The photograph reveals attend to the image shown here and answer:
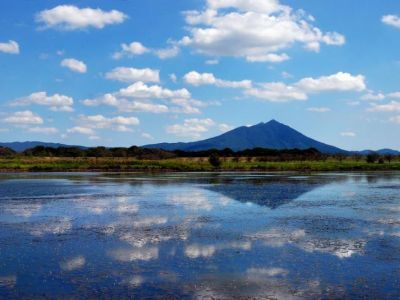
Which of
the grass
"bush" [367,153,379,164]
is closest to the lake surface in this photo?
the grass

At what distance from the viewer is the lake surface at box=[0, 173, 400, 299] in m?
10.9

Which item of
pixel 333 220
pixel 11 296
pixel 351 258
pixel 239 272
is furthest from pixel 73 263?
pixel 333 220

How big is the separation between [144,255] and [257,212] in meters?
11.2

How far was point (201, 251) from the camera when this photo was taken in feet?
48.6

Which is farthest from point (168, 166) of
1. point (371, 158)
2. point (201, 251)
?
point (201, 251)

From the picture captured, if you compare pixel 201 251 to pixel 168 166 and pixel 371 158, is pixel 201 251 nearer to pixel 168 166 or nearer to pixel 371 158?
pixel 168 166

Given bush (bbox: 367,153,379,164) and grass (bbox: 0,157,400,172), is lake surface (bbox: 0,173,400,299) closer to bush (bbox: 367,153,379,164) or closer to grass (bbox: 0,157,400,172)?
grass (bbox: 0,157,400,172)

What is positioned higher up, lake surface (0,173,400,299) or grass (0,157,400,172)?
grass (0,157,400,172)

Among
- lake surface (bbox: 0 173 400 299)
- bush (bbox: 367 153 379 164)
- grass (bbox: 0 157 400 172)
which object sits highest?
bush (bbox: 367 153 379 164)

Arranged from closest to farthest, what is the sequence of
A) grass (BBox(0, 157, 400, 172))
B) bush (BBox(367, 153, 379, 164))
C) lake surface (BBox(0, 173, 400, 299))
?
1. lake surface (BBox(0, 173, 400, 299))
2. grass (BBox(0, 157, 400, 172))
3. bush (BBox(367, 153, 379, 164))

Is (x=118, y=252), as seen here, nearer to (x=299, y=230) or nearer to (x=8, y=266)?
(x=8, y=266)

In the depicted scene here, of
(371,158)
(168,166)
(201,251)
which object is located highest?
(371,158)

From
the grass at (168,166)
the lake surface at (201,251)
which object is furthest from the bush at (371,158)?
the lake surface at (201,251)

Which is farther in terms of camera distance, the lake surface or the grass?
the grass
